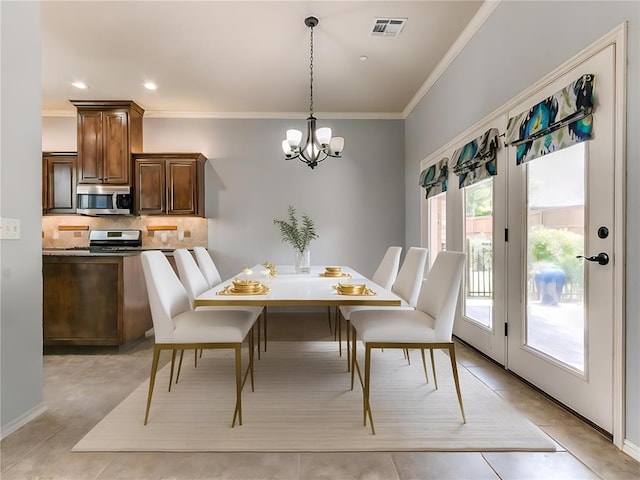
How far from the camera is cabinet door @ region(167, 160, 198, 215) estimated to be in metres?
4.64

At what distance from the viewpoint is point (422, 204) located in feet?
14.6

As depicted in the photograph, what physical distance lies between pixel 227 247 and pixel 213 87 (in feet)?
6.87

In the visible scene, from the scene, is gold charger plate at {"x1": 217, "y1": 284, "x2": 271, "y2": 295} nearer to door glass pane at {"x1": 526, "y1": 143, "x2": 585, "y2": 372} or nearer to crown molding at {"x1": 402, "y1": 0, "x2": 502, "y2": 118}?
door glass pane at {"x1": 526, "y1": 143, "x2": 585, "y2": 372}

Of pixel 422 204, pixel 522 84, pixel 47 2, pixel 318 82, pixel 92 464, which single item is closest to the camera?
pixel 92 464

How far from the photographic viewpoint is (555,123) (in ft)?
6.44

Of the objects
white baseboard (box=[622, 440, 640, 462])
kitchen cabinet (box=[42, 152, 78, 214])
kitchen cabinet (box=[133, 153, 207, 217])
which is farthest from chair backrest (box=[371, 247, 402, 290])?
kitchen cabinet (box=[42, 152, 78, 214])

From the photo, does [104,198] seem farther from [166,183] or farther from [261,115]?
[261,115]

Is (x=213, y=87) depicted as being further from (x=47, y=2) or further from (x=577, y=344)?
(x=577, y=344)

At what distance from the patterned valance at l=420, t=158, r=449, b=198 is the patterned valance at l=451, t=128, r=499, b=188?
22 cm

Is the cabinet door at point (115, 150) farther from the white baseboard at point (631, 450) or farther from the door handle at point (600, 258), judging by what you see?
the white baseboard at point (631, 450)

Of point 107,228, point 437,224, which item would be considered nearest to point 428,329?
point 437,224

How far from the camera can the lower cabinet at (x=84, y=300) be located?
3.07 m

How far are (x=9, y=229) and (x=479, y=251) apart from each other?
3262 millimetres

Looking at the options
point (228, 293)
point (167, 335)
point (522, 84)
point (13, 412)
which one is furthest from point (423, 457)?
point (522, 84)
